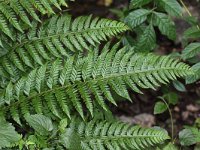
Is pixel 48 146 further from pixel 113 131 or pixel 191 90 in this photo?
pixel 191 90

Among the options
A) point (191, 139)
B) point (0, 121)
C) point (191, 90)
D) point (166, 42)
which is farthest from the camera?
point (166, 42)

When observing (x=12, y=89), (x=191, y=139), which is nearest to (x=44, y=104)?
(x=12, y=89)

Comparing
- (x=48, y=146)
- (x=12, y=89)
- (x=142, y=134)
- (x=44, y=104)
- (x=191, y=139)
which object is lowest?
(x=191, y=139)

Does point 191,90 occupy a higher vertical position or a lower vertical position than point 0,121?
lower

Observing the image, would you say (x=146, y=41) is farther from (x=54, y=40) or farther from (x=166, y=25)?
(x=54, y=40)

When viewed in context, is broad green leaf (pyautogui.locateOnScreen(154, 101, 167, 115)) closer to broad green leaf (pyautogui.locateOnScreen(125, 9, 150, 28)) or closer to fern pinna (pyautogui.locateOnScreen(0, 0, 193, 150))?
fern pinna (pyautogui.locateOnScreen(0, 0, 193, 150))

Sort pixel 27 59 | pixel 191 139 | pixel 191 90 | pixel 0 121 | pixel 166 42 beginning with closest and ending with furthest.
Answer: pixel 0 121, pixel 27 59, pixel 191 139, pixel 191 90, pixel 166 42

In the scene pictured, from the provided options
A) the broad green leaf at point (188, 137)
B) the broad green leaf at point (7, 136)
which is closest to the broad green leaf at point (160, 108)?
the broad green leaf at point (188, 137)

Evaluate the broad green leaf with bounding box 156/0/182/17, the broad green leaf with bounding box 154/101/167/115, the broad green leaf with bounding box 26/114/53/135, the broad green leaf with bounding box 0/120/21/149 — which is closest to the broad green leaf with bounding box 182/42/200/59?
the broad green leaf with bounding box 156/0/182/17
